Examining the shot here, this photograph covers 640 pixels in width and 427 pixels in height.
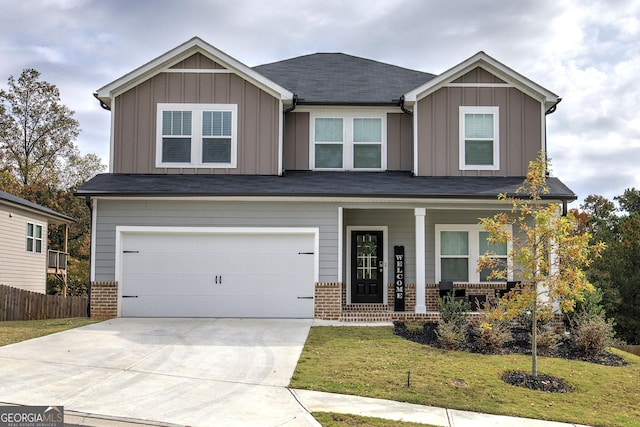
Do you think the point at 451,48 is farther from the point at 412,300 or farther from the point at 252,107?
the point at 412,300

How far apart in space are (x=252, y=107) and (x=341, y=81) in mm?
3634

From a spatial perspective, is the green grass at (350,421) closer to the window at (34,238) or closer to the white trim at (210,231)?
the white trim at (210,231)

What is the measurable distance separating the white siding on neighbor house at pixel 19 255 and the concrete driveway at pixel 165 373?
35.3 ft

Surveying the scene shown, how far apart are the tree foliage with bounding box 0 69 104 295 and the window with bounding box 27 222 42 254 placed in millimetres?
10319

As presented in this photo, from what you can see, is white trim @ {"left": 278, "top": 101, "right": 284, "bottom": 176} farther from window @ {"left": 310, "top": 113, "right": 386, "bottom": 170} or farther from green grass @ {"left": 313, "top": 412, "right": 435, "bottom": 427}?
green grass @ {"left": 313, "top": 412, "right": 435, "bottom": 427}

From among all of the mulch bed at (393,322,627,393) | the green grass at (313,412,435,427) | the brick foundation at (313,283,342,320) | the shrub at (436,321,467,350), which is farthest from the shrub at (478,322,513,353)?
the green grass at (313,412,435,427)

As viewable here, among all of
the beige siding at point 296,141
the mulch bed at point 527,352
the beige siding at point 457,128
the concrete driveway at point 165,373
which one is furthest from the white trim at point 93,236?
the beige siding at point 457,128

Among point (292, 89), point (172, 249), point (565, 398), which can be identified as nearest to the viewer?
point (565, 398)

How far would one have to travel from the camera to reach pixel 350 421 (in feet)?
24.2

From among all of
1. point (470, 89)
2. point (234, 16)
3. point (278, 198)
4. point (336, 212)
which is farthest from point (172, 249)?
point (470, 89)

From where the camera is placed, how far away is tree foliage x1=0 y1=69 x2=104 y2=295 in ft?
120

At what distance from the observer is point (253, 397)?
8.34 m

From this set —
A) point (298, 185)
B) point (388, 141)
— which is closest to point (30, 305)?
point (298, 185)

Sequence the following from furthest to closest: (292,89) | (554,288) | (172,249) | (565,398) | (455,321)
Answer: (292,89) < (172,249) < (455,321) < (554,288) < (565,398)
